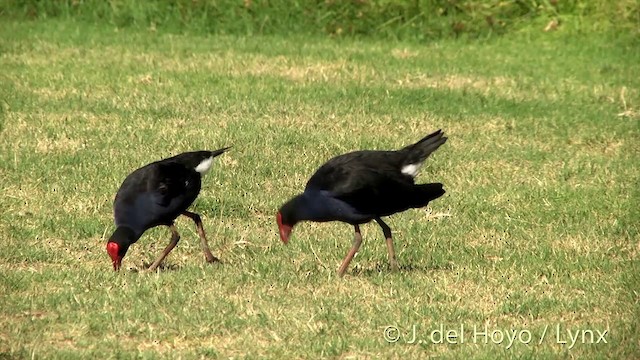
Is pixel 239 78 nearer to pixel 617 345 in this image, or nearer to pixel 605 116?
pixel 605 116

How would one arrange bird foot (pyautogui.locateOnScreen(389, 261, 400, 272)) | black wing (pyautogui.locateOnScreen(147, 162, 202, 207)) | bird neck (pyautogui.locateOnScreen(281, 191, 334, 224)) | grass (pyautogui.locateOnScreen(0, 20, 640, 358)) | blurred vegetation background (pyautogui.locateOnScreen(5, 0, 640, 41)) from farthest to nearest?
blurred vegetation background (pyautogui.locateOnScreen(5, 0, 640, 41)), bird foot (pyautogui.locateOnScreen(389, 261, 400, 272)), black wing (pyautogui.locateOnScreen(147, 162, 202, 207)), bird neck (pyautogui.locateOnScreen(281, 191, 334, 224)), grass (pyautogui.locateOnScreen(0, 20, 640, 358))

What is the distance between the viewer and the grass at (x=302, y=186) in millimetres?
7336

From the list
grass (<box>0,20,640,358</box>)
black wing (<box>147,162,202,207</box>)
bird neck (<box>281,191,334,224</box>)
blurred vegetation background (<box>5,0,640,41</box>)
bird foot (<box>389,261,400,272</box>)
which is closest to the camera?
grass (<box>0,20,640,358</box>)

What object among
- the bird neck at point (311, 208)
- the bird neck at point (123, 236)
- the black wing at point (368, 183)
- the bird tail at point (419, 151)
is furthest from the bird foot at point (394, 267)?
the bird neck at point (123, 236)

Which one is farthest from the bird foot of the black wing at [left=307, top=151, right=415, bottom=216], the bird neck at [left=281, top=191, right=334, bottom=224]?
the bird neck at [left=281, top=191, right=334, bottom=224]

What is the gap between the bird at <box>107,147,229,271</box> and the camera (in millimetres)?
8266

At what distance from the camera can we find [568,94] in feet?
47.1

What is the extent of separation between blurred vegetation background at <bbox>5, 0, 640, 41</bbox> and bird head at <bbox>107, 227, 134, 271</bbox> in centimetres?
925

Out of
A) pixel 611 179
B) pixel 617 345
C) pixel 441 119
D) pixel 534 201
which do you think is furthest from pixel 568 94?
pixel 617 345

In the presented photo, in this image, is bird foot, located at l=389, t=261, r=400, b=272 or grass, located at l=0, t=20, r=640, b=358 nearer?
grass, located at l=0, t=20, r=640, b=358

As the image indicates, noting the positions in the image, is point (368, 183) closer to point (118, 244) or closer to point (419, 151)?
point (419, 151)

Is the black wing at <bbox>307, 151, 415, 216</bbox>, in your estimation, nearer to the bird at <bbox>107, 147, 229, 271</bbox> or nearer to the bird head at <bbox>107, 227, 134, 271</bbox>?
the bird at <bbox>107, 147, 229, 271</bbox>

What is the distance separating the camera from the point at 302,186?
35.1 ft

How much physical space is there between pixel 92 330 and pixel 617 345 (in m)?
2.89
